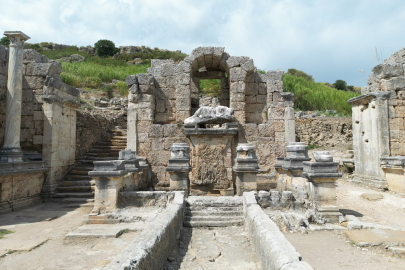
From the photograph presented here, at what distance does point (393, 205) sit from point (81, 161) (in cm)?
976

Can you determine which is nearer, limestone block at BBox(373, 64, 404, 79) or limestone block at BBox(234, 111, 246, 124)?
limestone block at BBox(234, 111, 246, 124)

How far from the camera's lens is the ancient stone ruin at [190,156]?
523 cm

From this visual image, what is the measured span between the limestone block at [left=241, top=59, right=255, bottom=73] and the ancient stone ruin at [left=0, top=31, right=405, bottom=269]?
65 millimetres

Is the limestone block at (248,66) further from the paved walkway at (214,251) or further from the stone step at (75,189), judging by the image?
the stone step at (75,189)

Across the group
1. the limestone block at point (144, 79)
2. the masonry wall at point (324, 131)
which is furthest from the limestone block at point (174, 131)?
the masonry wall at point (324, 131)

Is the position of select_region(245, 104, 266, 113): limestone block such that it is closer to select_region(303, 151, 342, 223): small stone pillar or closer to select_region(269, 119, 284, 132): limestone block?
select_region(269, 119, 284, 132): limestone block

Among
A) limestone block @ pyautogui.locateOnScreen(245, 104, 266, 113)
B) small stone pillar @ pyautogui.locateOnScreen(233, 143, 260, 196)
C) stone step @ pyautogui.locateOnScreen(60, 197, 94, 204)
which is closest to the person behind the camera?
small stone pillar @ pyautogui.locateOnScreen(233, 143, 260, 196)

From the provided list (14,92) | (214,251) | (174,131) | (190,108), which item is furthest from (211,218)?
(14,92)

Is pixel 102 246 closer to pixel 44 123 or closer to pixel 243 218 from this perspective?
pixel 243 218

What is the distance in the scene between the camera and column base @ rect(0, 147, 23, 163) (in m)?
6.88

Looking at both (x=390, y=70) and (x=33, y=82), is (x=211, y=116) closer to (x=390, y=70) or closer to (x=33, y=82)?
(x=33, y=82)

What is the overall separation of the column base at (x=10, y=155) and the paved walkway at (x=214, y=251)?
5.00 m

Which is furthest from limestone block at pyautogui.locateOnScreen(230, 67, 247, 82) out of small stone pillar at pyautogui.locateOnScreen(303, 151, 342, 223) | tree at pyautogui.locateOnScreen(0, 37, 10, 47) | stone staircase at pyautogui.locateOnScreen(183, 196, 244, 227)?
tree at pyautogui.locateOnScreen(0, 37, 10, 47)

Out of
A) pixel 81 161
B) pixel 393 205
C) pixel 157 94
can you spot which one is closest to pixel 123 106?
pixel 81 161
